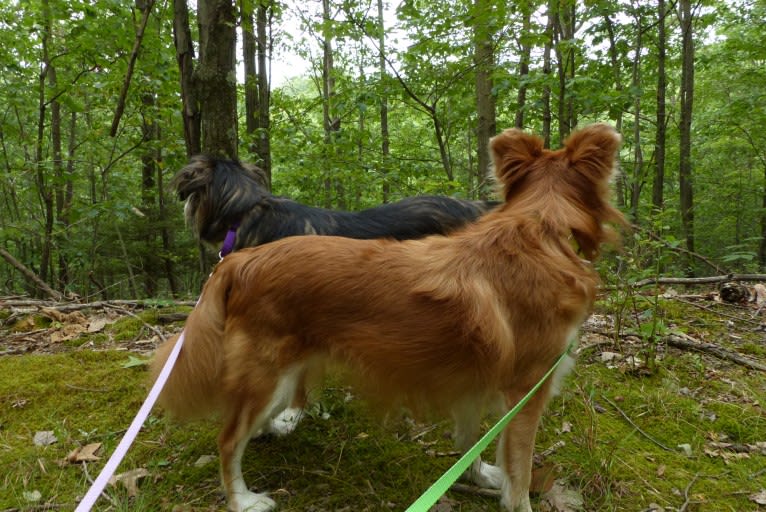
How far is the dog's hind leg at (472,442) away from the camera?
8.28 feet

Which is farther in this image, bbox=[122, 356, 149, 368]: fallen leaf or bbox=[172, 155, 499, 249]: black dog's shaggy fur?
bbox=[172, 155, 499, 249]: black dog's shaggy fur

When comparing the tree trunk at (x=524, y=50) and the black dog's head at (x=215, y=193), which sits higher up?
the tree trunk at (x=524, y=50)

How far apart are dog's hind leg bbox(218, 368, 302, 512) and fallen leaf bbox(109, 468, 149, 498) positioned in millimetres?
525

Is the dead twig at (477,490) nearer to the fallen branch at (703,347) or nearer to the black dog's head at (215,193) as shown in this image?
the fallen branch at (703,347)

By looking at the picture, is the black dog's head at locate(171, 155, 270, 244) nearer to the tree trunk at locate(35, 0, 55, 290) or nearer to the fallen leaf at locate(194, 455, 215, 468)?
the fallen leaf at locate(194, 455, 215, 468)

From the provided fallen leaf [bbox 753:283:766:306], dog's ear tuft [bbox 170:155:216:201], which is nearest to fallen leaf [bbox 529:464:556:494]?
dog's ear tuft [bbox 170:155:216:201]

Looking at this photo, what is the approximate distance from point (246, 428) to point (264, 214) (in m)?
2.20

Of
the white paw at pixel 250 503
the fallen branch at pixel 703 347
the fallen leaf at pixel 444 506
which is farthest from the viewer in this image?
the fallen branch at pixel 703 347

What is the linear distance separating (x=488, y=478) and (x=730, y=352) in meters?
2.64

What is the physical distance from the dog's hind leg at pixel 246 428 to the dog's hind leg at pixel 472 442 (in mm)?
852

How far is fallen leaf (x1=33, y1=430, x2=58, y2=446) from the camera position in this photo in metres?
2.87

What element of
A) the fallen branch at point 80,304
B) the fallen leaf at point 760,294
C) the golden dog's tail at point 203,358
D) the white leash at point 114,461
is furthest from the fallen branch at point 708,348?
the fallen branch at point 80,304

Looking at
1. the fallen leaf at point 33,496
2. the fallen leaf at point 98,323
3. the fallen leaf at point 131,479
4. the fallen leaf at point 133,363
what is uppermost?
the fallen leaf at point 98,323

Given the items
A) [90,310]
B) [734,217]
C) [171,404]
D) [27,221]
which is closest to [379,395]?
[171,404]
